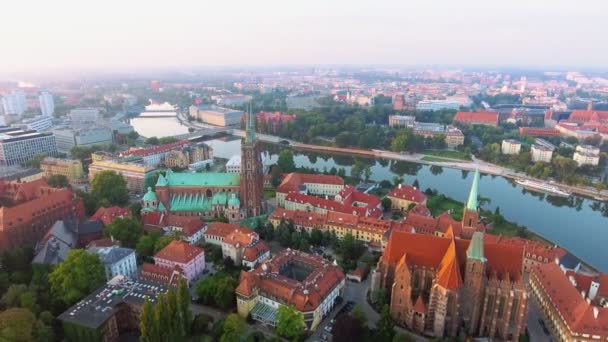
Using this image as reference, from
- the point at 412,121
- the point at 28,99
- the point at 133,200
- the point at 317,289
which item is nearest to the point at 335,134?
the point at 412,121

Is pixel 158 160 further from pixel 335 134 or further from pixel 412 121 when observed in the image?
pixel 412 121

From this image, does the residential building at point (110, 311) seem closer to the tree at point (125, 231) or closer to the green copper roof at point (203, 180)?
the tree at point (125, 231)

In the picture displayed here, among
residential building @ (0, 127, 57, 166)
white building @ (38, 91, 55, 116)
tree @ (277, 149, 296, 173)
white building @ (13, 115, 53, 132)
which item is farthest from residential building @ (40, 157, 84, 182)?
white building @ (38, 91, 55, 116)

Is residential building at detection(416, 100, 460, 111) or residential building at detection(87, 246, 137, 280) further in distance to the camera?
residential building at detection(416, 100, 460, 111)

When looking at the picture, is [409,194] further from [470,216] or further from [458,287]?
[458,287]

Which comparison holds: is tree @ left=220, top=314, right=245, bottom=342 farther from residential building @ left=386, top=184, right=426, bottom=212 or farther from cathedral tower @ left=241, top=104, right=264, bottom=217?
residential building @ left=386, top=184, right=426, bottom=212
